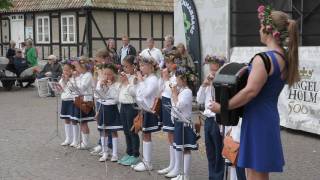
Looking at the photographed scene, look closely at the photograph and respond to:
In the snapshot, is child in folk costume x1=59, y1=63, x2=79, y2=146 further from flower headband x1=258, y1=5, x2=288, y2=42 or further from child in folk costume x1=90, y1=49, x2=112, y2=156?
flower headband x1=258, y1=5, x2=288, y2=42

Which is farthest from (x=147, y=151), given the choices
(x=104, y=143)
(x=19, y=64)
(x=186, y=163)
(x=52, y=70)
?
(x=19, y=64)

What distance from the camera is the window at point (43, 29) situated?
1211 inches

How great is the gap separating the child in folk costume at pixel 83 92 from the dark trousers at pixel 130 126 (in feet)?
3.59

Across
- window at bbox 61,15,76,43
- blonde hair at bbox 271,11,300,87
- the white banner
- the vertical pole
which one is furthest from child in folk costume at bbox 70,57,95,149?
window at bbox 61,15,76,43

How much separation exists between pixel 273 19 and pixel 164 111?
3359 mm

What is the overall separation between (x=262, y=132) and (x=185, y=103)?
247 cm

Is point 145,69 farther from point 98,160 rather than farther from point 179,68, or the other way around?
point 98,160

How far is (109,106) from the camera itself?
802cm

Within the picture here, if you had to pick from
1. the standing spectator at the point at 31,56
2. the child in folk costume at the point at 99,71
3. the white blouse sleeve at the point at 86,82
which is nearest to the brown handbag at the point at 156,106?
the child in folk costume at the point at 99,71

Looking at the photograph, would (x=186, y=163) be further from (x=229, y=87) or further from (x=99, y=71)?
(x=229, y=87)

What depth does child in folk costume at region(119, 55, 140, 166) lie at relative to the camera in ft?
24.7

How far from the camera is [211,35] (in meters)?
14.3

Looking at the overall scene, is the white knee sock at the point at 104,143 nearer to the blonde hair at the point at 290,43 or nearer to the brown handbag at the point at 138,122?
the brown handbag at the point at 138,122

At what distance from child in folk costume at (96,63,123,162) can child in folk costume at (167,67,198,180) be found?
60.5 inches
